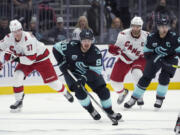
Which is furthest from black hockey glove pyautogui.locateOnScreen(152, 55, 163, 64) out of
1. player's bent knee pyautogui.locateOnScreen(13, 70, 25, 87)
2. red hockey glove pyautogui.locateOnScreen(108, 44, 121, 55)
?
player's bent knee pyautogui.locateOnScreen(13, 70, 25, 87)

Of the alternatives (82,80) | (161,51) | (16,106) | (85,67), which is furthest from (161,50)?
(16,106)

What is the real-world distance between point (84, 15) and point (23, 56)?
2.51 metres

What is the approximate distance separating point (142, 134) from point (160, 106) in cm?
173

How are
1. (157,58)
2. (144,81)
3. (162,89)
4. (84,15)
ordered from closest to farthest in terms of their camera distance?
(157,58)
(144,81)
(162,89)
(84,15)

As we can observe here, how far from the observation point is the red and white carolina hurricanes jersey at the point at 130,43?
272 inches

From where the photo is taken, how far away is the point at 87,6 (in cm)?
892

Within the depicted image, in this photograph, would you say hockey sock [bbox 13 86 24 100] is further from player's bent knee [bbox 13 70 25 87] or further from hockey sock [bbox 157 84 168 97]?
hockey sock [bbox 157 84 168 97]

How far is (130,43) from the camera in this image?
693 centimetres

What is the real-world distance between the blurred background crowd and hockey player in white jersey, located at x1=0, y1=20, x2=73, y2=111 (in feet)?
5.93

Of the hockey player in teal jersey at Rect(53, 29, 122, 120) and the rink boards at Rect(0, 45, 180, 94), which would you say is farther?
the rink boards at Rect(0, 45, 180, 94)

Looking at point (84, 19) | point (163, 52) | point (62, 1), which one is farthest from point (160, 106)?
point (62, 1)

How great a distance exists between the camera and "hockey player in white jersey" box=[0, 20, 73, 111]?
Answer: 21.6 ft

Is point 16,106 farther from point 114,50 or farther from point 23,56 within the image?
point 114,50

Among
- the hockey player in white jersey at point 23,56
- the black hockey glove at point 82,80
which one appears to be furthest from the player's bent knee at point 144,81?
the black hockey glove at point 82,80
